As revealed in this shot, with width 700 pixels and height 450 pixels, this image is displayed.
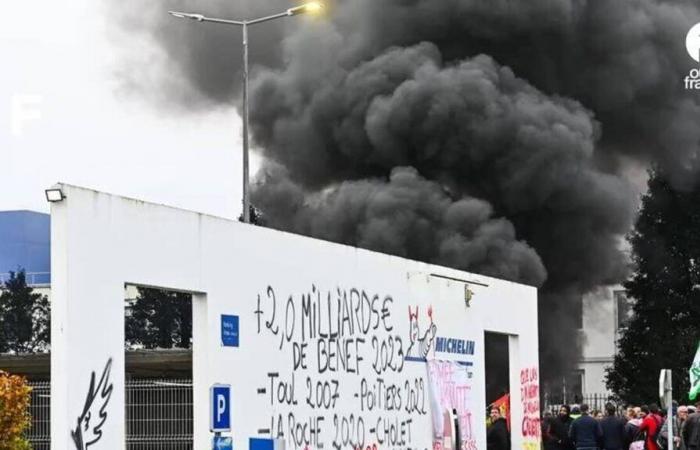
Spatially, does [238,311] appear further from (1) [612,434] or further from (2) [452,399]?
(1) [612,434]

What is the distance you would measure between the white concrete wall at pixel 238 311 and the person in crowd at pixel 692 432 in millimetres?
2765

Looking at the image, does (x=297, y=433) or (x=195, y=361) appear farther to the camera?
(x=297, y=433)

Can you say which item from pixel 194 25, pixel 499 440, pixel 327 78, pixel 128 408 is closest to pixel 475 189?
pixel 327 78

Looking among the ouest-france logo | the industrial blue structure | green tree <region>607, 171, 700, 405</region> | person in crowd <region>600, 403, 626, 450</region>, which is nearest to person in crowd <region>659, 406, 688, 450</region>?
person in crowd <region>600, 403, 626, 450</region>

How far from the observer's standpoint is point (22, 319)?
2169 inches

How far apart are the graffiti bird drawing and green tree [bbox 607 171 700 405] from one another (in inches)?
1516

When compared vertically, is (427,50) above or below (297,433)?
Answer: above

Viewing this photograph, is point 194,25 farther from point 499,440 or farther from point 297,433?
point 297,433

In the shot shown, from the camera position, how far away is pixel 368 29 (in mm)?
41844

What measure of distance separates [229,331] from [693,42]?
33654 millimetres

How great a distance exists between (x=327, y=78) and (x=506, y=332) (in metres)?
21.4

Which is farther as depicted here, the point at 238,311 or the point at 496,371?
the point at 496,371

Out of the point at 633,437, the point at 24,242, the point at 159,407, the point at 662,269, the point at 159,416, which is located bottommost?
the point at 633,437

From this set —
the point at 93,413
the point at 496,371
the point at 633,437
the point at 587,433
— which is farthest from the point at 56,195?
the point at 496,371
